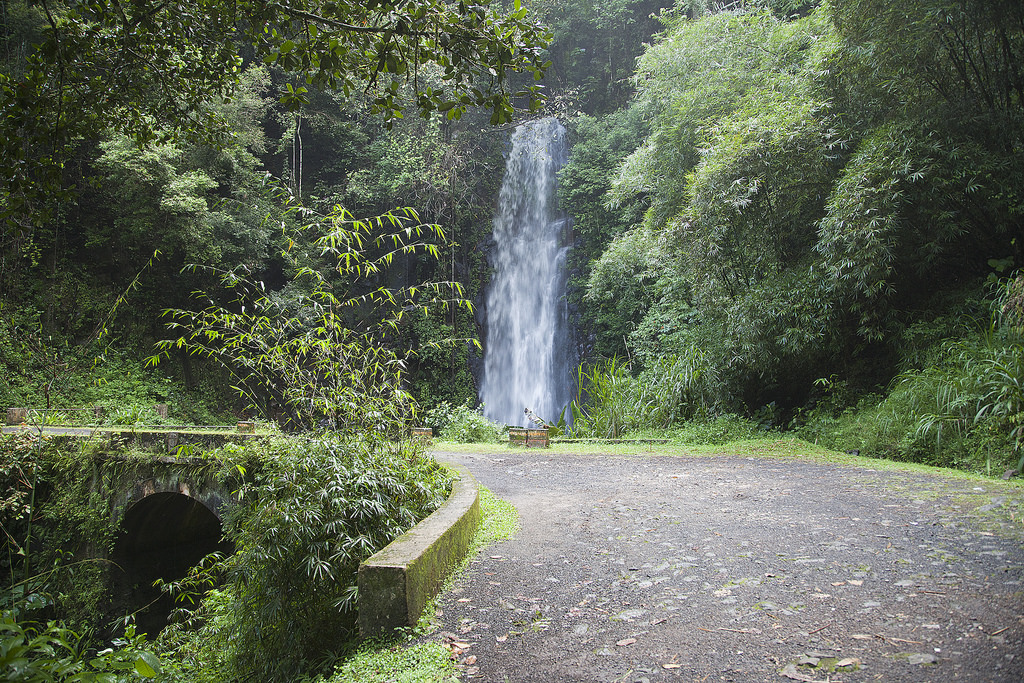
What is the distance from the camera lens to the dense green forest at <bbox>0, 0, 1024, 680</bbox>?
317 cm

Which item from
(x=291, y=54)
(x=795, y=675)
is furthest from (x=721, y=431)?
(x=291, y=54)

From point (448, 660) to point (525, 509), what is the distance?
8.81 feet

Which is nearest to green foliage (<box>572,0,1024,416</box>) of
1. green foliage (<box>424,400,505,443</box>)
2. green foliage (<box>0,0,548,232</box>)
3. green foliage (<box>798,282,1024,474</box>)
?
green foliage (<box>798,282,1024,474</box>)

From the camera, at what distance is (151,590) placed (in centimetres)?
767

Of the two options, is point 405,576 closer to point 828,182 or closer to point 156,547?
point 156,547

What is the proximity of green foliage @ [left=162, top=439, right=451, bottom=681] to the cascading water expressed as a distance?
13280mm

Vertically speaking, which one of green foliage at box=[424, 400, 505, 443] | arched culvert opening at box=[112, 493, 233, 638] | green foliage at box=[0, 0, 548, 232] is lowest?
arched culvert opening at box=[112, 493, 233, 638]

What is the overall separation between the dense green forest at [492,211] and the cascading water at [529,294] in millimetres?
670

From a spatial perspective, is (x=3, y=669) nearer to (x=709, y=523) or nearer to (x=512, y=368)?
(x=709, y=523)

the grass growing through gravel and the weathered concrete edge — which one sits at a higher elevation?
the weathered concrete edge

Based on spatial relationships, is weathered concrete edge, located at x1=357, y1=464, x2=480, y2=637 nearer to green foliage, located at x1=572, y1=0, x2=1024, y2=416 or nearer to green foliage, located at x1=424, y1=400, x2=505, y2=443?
green foliage, located at x1=572, y1=0, x2=1024, y2=416

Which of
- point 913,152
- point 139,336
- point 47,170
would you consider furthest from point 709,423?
point 139,336

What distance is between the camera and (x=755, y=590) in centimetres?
285

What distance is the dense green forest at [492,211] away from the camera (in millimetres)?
3174
